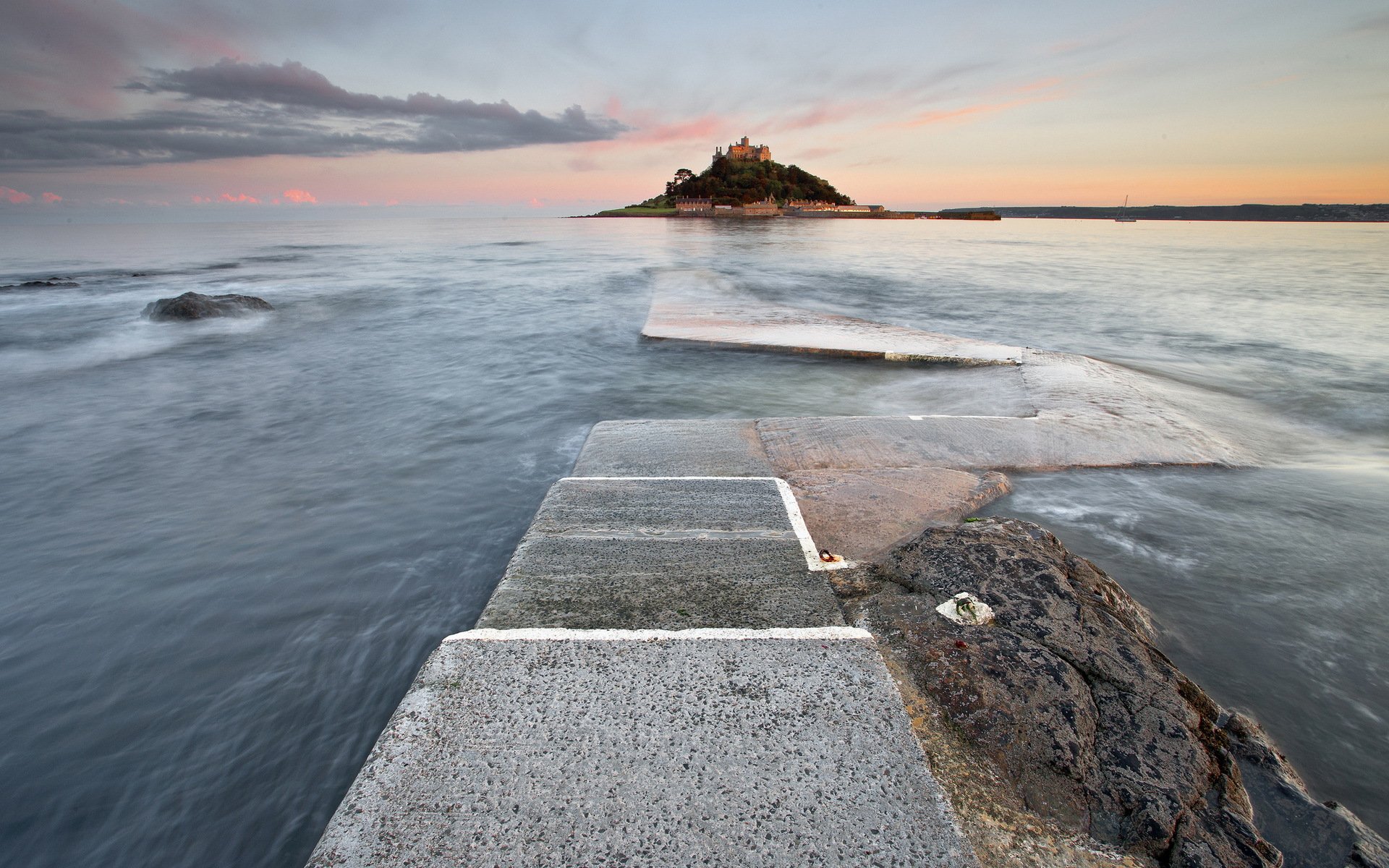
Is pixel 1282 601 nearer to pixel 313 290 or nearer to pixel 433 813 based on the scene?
pixel 433 813

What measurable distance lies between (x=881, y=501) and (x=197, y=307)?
15713mm

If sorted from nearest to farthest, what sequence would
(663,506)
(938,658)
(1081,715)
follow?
(1081,715)
(938,658)
(663,506)

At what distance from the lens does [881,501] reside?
3910 millimetres

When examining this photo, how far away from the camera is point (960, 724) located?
210cm

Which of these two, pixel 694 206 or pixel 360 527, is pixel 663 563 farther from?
pixel 694 206

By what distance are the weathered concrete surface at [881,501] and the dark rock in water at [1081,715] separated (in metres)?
0.57

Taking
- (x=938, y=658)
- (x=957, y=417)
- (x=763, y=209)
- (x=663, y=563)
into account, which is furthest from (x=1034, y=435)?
(x=763, y=209)

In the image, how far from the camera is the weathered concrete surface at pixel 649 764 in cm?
163

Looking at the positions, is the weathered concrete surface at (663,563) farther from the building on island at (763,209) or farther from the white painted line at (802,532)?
the building on island at (763,209)

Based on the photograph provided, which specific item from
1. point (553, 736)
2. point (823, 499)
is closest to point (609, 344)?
point (823, 499)

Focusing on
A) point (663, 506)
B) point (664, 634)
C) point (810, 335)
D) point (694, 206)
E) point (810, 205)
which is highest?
point (810, 205)

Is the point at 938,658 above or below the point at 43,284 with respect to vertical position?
above

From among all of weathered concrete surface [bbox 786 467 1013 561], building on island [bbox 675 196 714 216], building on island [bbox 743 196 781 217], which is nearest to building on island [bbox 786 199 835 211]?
building on island [bbox 743 196 781 217]

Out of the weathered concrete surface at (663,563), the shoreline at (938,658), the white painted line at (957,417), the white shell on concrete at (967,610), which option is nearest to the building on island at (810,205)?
the white painted line at (957,417)
